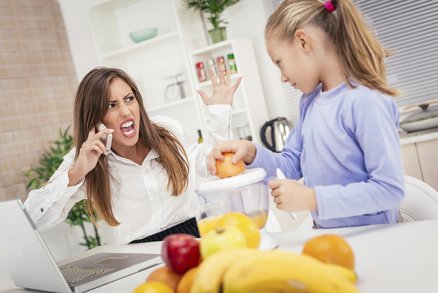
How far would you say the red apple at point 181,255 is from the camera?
901 mm

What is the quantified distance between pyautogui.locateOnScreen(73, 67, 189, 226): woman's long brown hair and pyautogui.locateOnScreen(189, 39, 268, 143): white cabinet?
1.63m

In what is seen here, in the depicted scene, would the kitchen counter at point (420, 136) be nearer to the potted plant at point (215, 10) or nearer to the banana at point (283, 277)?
the potted plant at point (215, 10)

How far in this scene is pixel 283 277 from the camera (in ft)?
2.12

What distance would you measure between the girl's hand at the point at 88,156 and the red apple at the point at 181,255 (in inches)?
39.3

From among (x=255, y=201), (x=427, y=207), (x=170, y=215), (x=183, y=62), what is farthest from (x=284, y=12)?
(x=183, y=62)

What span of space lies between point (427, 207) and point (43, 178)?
3.47m

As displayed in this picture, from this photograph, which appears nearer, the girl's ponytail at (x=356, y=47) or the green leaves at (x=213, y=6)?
the girl's ponytail at (x=356, y=47)

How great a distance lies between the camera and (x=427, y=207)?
151 centimetres

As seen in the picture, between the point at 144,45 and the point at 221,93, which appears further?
the point at 144,45

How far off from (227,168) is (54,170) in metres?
3.22

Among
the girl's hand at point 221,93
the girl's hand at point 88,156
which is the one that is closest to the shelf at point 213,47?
the girl's hand at point 221,93

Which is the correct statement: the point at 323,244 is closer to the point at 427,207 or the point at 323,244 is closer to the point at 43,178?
the point at 427,207

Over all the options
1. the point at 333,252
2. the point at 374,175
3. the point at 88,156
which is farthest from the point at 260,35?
the point at 333,252

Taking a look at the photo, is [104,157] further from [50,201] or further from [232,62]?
[232,62]
